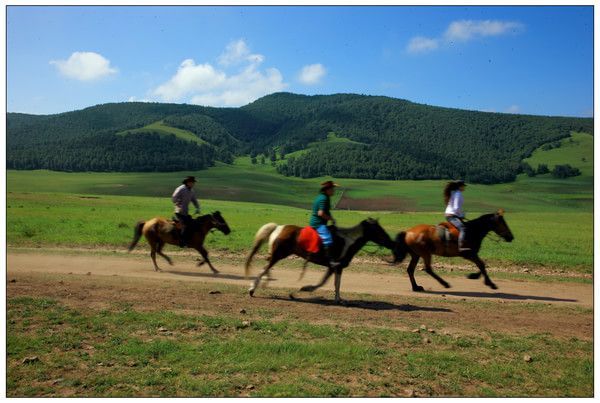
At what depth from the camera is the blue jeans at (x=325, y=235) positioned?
11.5 meters

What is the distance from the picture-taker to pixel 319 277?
15820 millimetres

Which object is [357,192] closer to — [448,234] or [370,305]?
[448,234]

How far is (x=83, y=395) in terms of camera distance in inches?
246

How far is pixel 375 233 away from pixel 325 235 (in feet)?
4.57

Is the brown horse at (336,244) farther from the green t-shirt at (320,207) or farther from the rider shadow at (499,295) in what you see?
the rider shadow at (499,295)

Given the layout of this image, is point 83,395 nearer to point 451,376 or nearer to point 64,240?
point 451,376

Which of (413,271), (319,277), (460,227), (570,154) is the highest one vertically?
(570,154)

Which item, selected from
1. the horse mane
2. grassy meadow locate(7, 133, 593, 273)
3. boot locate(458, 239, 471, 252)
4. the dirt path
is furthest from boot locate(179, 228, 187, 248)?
the horse mane

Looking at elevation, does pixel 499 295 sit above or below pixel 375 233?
below

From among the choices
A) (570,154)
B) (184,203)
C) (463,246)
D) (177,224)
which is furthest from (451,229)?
(570,154)

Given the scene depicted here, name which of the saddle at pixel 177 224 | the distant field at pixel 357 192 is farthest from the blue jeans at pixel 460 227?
the distant field at pixel 357 192

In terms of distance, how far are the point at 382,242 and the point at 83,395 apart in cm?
782

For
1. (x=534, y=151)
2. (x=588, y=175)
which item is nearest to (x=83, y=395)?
(x=588, y=175)

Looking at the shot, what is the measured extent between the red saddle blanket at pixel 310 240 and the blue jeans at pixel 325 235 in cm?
9
